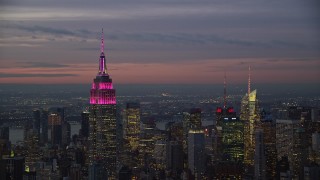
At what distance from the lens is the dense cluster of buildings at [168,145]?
752cm

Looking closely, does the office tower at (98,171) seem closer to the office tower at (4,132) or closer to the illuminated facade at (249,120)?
the office tower at (4,132)

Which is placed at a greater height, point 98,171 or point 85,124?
point 85,124

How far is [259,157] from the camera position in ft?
27.1

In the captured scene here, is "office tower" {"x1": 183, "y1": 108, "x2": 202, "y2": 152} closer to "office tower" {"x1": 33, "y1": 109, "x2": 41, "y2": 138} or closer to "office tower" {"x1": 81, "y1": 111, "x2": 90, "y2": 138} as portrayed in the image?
"office tower" {"x1": 81, "y1": 111, "x2": 90, "y2": 138}

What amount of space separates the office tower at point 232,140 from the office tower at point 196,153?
293mm

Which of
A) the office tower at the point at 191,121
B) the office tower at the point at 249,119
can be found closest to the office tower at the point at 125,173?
the office tower at the point at 191,121

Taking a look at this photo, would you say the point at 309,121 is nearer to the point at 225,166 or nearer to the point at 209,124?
the point at 225,166

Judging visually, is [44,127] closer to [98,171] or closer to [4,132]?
[98,171]

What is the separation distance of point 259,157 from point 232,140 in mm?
1293

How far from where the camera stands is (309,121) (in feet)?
25.7

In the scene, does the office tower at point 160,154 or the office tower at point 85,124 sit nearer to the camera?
the office tower at point 85,124

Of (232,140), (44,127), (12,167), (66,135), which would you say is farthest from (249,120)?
(12,167)

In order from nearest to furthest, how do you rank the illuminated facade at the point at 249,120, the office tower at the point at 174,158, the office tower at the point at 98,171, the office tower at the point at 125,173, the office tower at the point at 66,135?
the illuminated facade at the point at 249,120, the office tower at the point at 98,171, the office tower at the point at 125,173, the office tower at the point at 174,158, the office tower at the point at 66,135

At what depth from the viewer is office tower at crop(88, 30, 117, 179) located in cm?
860
